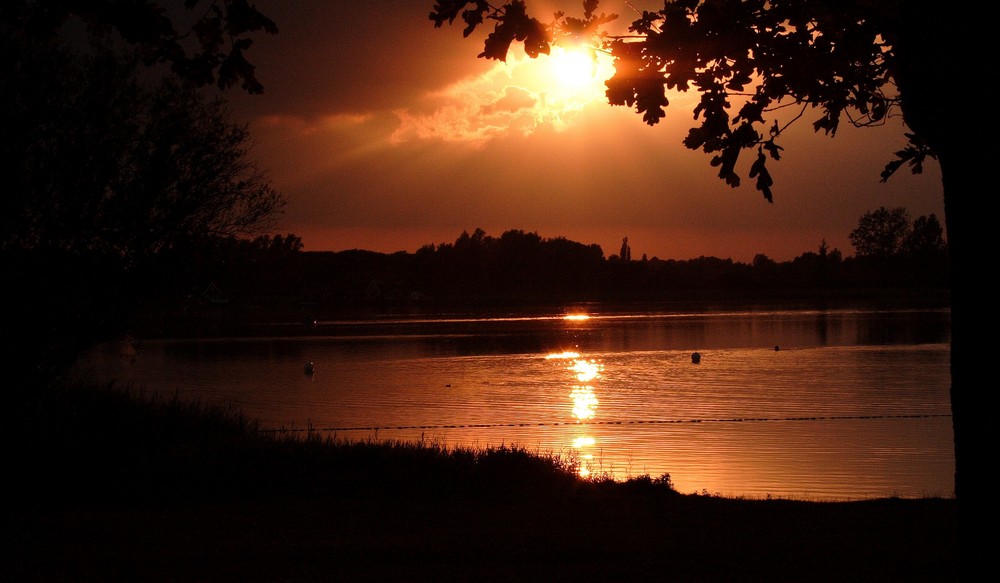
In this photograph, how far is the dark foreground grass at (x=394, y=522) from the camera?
324 inches

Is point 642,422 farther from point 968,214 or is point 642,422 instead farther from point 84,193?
point 968,214

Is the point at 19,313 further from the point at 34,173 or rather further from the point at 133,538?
the point at 133,538

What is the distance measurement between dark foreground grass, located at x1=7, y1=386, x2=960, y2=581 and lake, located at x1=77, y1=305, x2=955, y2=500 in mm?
3368

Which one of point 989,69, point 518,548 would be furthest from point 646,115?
point 518,548

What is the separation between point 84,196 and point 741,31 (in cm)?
1109

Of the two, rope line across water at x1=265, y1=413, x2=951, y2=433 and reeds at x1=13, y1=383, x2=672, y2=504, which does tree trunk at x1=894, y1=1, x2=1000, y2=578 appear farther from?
rope line across water at x1=265, y1=413, x2=951, y2=433

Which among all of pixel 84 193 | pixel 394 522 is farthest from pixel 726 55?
pixel 84 193

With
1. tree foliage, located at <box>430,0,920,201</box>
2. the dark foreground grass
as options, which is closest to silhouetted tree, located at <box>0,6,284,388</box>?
the dark foreground grass

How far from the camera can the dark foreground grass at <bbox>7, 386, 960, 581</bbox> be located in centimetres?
822

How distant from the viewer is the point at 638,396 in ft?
105

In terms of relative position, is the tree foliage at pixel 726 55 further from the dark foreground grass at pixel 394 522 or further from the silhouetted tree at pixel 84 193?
the silhouetted tree at pixel 84 193

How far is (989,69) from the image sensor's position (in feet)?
17.4

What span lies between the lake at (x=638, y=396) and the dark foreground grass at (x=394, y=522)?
337cm

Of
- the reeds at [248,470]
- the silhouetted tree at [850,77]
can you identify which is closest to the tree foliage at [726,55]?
the silhouetted tree at [850,77]
